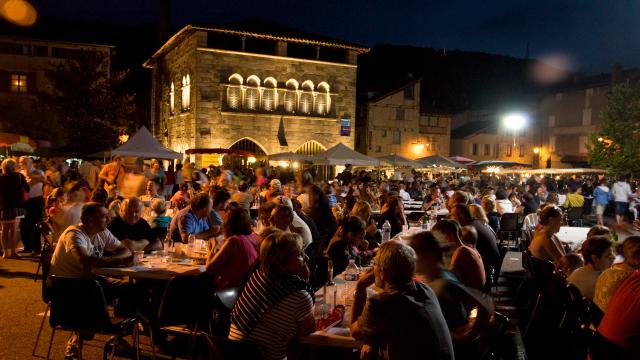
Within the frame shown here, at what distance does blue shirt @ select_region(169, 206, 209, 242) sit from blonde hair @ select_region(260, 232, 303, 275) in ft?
12.7

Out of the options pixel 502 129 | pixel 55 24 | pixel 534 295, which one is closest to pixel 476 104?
pixel 502 129

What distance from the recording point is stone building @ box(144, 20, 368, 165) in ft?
84.9

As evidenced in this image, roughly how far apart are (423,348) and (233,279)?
8.13ft

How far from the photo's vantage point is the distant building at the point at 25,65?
102ft

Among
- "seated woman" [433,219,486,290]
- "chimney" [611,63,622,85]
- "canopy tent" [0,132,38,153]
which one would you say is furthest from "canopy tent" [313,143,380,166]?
"chimney" [611,63,622,85]

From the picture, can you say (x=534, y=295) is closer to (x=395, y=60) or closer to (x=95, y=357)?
(x=95, y=357)

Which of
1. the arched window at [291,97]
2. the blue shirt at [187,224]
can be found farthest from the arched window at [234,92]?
the blue shirt at [187,224]

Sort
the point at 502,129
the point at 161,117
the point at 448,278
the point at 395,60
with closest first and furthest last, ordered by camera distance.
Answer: the point at 448,278 → the point at 161,117 → the point at 502,129 → the point at 395,60

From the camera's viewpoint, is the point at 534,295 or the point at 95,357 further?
the point at 534,295

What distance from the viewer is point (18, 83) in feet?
103

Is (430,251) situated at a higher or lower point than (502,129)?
lower

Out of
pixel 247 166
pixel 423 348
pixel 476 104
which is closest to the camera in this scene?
pixel 423 348

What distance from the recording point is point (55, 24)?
35594 mm

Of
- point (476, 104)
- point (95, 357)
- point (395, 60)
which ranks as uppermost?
point (395, 60)
